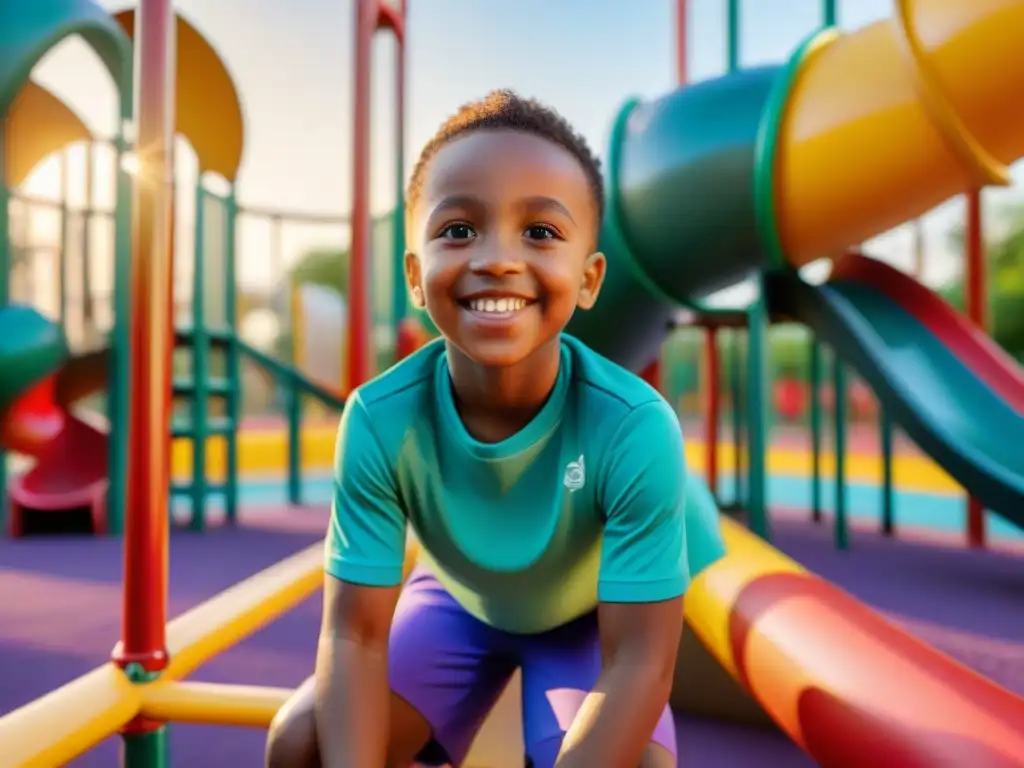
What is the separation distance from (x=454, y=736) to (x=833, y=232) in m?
2.16

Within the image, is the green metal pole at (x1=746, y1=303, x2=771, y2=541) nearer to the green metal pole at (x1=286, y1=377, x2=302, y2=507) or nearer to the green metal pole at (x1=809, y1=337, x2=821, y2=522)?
the green metal pole at (x1=809, y1=337, x2=821, y2=522)

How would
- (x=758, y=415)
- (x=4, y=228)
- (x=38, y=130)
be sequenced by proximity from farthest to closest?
(x=38, y=130), (x=4, y=228), (x=758, y=415)

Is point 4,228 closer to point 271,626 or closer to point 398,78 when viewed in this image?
point 398,78

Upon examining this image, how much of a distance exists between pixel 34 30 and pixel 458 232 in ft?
8.67

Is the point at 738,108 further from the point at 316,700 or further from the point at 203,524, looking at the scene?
the point at 203,524

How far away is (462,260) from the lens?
646 millimetres

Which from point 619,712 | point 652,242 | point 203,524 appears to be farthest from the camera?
point 203,524

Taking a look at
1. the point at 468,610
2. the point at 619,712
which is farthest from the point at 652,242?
the point at 619,712

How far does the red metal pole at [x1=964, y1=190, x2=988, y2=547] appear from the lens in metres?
3.17

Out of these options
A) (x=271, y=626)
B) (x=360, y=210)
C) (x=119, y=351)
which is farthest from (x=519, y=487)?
(x=119, y=351)

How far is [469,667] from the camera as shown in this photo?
2.77ft

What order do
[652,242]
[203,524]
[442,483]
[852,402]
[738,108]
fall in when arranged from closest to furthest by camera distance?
[442,483] → [738,108] → [652,242] → [203,524] → [852,402]

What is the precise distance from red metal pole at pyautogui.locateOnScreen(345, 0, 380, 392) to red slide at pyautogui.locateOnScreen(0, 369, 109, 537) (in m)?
1.93

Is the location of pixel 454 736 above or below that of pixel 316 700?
below
